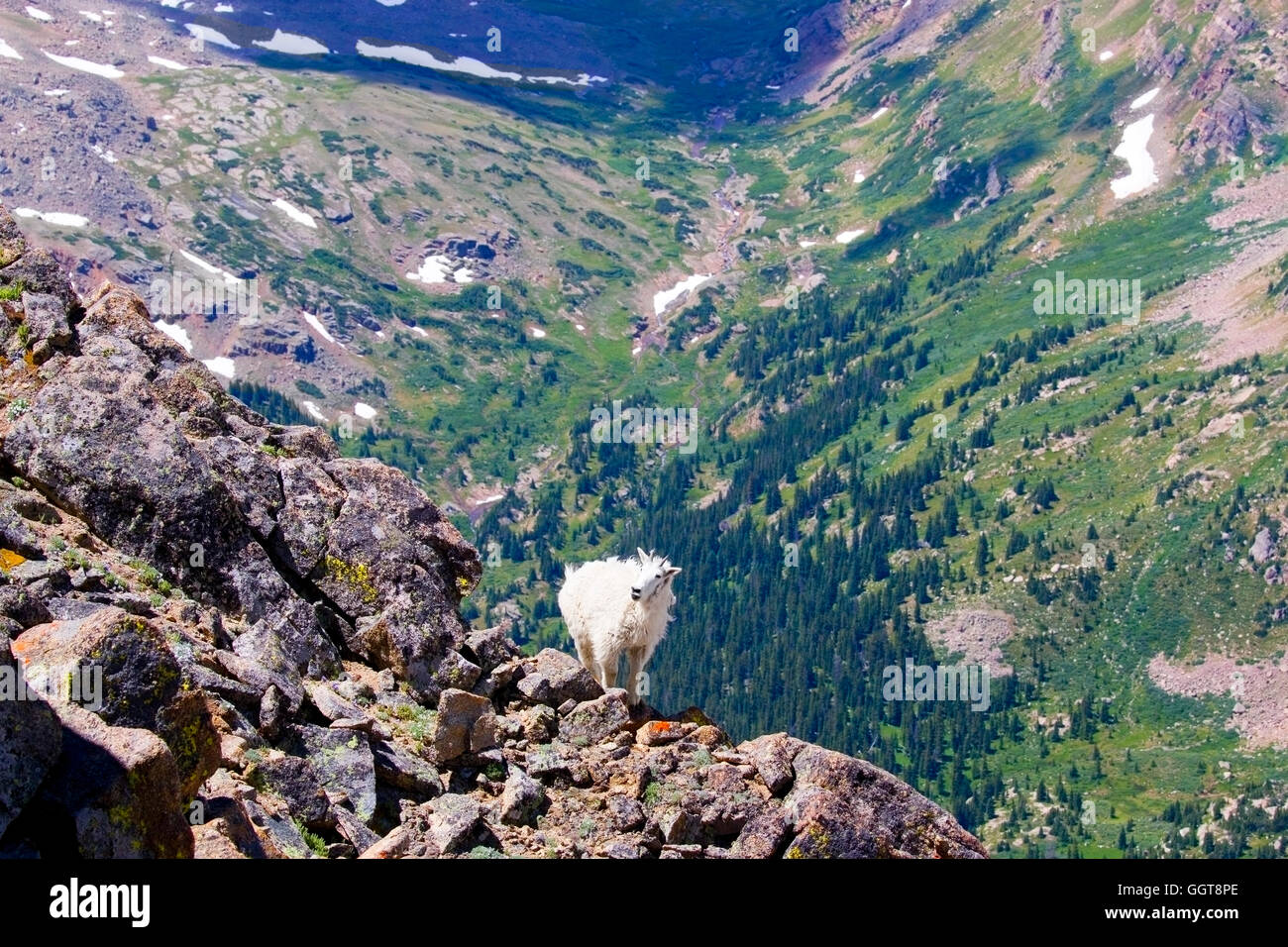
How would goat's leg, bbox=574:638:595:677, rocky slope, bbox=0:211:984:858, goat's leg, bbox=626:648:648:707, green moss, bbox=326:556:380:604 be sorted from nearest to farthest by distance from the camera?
1. rocky slope, bbox=0:211:984:858
2. green moss, bbox=326:556:380:604
3. goat's leg, bbox=626:648:648:707
4. goat's leg, bbox=574:638:595:677

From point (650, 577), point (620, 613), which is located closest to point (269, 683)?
point (620, 613)

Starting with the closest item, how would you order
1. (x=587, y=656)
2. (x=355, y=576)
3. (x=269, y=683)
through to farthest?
1. (x=269, y=683)
2. (x=355, y=576)
3. (x=587, y=656)

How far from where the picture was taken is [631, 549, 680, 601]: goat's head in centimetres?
3678

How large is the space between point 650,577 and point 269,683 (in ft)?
42.5

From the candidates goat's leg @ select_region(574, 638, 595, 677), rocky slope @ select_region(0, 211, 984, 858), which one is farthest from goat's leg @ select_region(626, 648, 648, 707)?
rocky slope @ select_region(0, 211, 984, 858)

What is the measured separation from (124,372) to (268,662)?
28.3 feet

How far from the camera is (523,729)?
31609mm

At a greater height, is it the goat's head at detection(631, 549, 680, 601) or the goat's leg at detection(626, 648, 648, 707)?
the goat's head at detection(631, 549, 680, 601)

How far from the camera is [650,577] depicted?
37156 mm

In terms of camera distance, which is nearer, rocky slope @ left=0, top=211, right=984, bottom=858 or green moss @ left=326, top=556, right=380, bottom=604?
rocky slope @ left=0, top=211, right=984, bottom=858

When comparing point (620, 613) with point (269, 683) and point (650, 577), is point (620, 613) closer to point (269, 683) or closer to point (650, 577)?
point (650, 577)

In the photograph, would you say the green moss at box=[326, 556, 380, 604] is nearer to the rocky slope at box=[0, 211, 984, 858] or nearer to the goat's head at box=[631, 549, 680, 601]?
→ the rocky slope at box=[0, 211, 984, 858]
